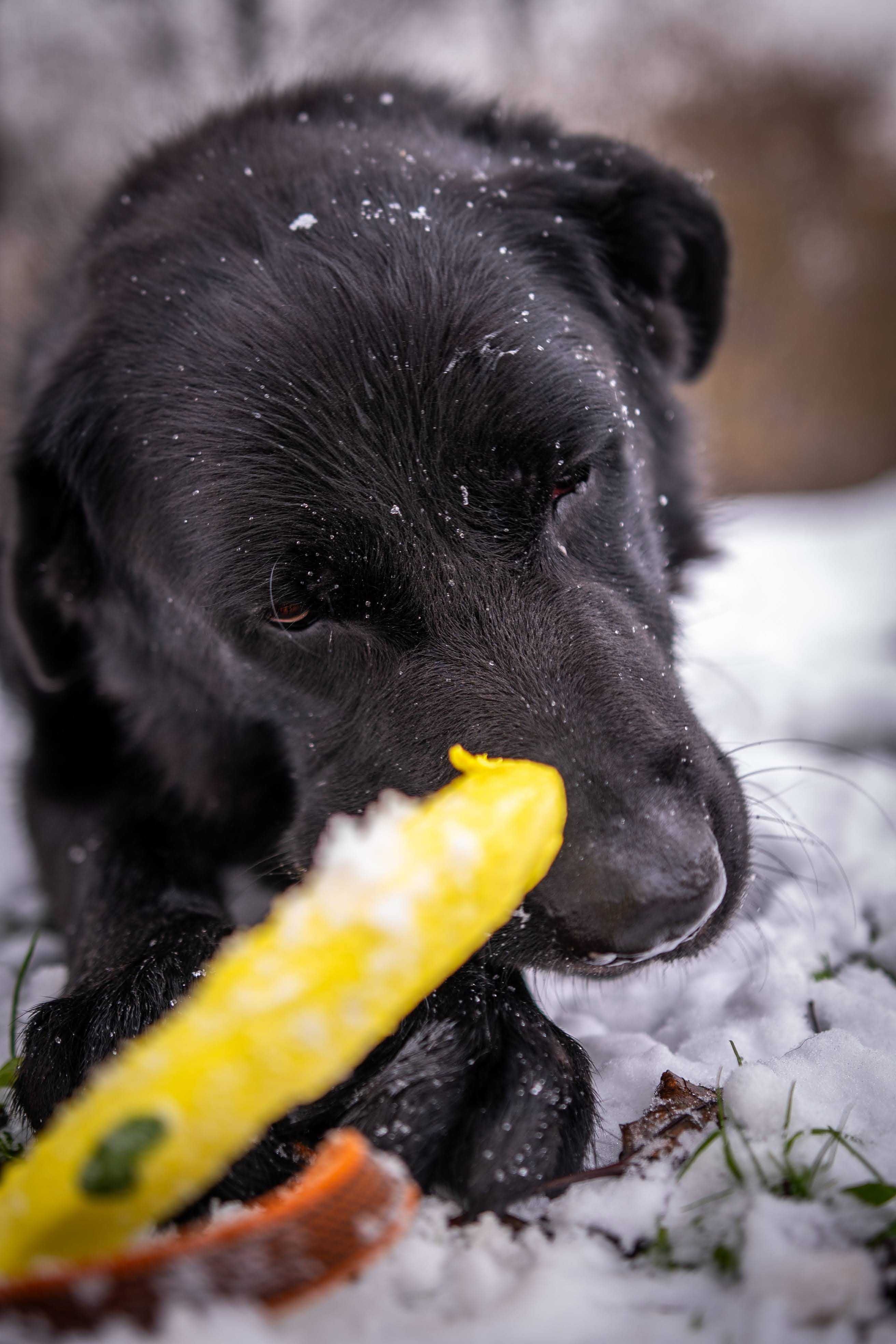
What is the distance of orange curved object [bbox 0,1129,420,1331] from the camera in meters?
0.87

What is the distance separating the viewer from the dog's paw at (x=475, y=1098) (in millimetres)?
1218

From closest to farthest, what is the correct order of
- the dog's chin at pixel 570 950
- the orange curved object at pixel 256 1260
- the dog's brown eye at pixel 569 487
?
the orange curved object at pixel 256 1260, the dog's chin at pixel 570 950, the dog's brown eye at pixel 569 487

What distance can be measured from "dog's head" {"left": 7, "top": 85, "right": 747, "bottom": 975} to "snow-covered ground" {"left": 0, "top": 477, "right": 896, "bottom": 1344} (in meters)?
0.26

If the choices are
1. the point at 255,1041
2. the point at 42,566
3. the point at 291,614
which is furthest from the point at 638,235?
the point at 255,1041

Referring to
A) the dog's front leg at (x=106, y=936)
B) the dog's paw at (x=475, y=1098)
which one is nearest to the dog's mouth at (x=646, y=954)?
the dog's paw at (x=475, y=1098)

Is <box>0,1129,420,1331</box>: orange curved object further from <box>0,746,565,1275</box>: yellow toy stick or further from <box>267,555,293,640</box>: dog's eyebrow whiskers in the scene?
<box>267,555,293,640</box>: dog's eyebrow whiskers

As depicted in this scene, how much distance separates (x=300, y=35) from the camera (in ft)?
14.9

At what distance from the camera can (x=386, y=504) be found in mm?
1559

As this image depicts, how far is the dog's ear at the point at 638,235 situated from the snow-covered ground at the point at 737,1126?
0.62 meters

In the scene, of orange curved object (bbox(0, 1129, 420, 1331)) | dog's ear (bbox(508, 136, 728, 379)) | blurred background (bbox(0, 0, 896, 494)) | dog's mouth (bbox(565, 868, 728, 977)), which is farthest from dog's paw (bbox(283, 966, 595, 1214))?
blurred background (bbox(0, 0, 896, 494))

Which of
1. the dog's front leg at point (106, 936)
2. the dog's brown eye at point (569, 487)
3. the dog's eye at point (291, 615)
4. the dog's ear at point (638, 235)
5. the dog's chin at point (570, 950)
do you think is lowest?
the dog's front leg at point (106, 936)

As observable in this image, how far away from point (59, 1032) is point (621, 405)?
155 centimetres

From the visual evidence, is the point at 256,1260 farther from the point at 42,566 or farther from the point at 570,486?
the point at 42,566

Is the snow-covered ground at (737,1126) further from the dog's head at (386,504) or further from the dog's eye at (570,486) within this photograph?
the dog's eye at (570,486)
